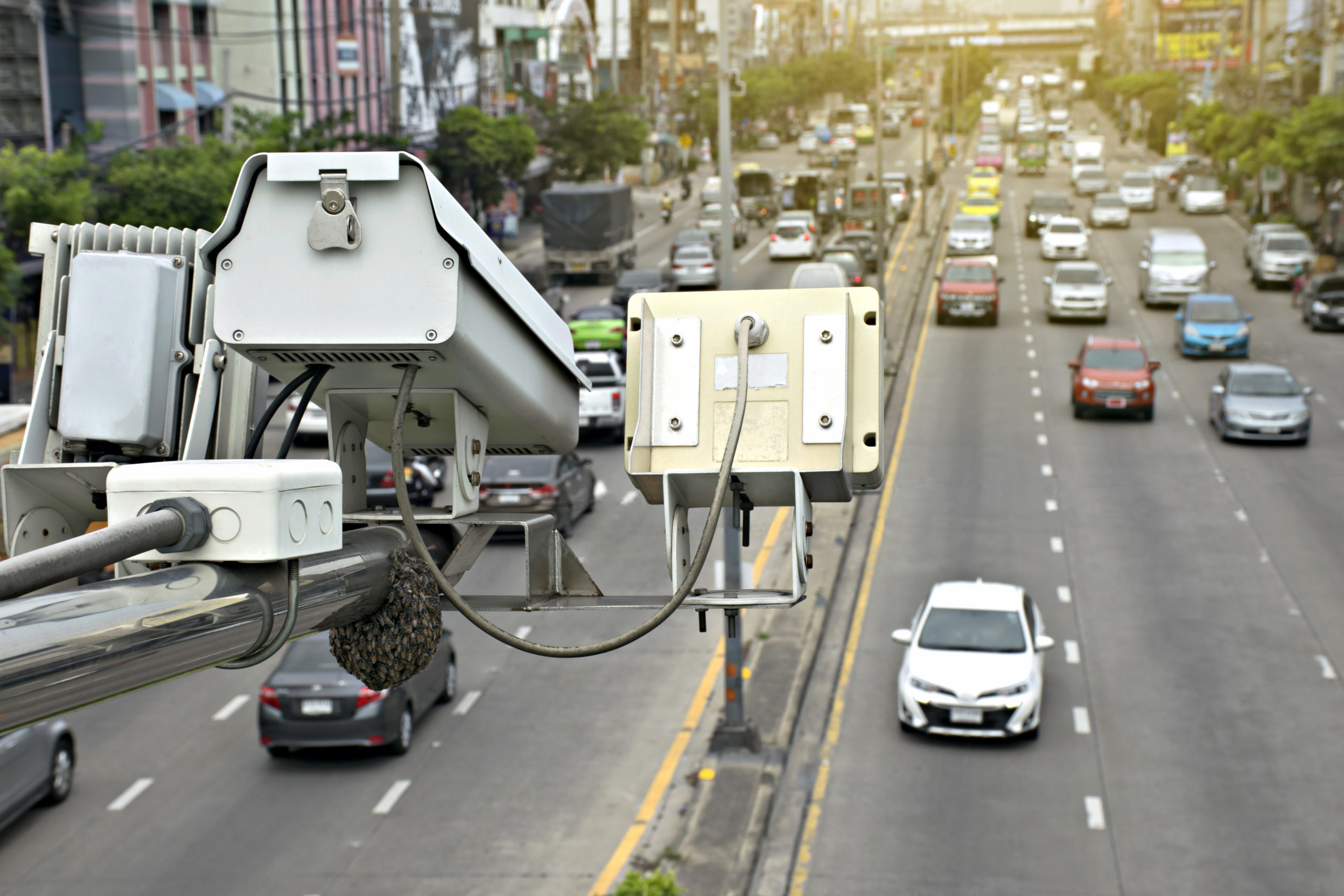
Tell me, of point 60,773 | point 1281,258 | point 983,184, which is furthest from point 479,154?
point 60,773

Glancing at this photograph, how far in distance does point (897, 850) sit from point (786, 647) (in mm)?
6217

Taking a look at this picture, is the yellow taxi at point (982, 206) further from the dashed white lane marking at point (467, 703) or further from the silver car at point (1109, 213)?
the dashed white lane marking at point (467, 703)

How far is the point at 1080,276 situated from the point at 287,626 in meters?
46.5

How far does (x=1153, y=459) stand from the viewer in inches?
1288

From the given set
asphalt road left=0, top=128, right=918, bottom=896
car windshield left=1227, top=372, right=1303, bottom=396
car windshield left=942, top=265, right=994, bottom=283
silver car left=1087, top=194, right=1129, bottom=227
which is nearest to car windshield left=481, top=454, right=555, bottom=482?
asphalt road left=0, top=128, right=918, bottom=896

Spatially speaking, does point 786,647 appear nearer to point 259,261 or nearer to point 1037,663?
point 1037,663

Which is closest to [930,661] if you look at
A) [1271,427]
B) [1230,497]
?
[1230,497]

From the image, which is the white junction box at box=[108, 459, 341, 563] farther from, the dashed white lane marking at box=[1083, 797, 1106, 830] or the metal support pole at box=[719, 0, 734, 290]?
the metal support pole at box=[719, 0, 734, 290]

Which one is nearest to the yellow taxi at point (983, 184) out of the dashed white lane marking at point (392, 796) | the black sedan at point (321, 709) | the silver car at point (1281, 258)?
the silver car at point (1281, 258)

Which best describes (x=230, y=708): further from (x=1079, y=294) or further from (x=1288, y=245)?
(x=1288, y=245)

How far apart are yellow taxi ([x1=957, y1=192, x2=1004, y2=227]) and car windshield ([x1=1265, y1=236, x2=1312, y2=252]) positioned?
1668 cm

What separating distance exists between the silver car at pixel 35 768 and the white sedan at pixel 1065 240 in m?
47.7

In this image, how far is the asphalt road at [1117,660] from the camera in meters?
16.0

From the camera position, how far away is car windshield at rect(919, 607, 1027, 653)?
64.5 feet
